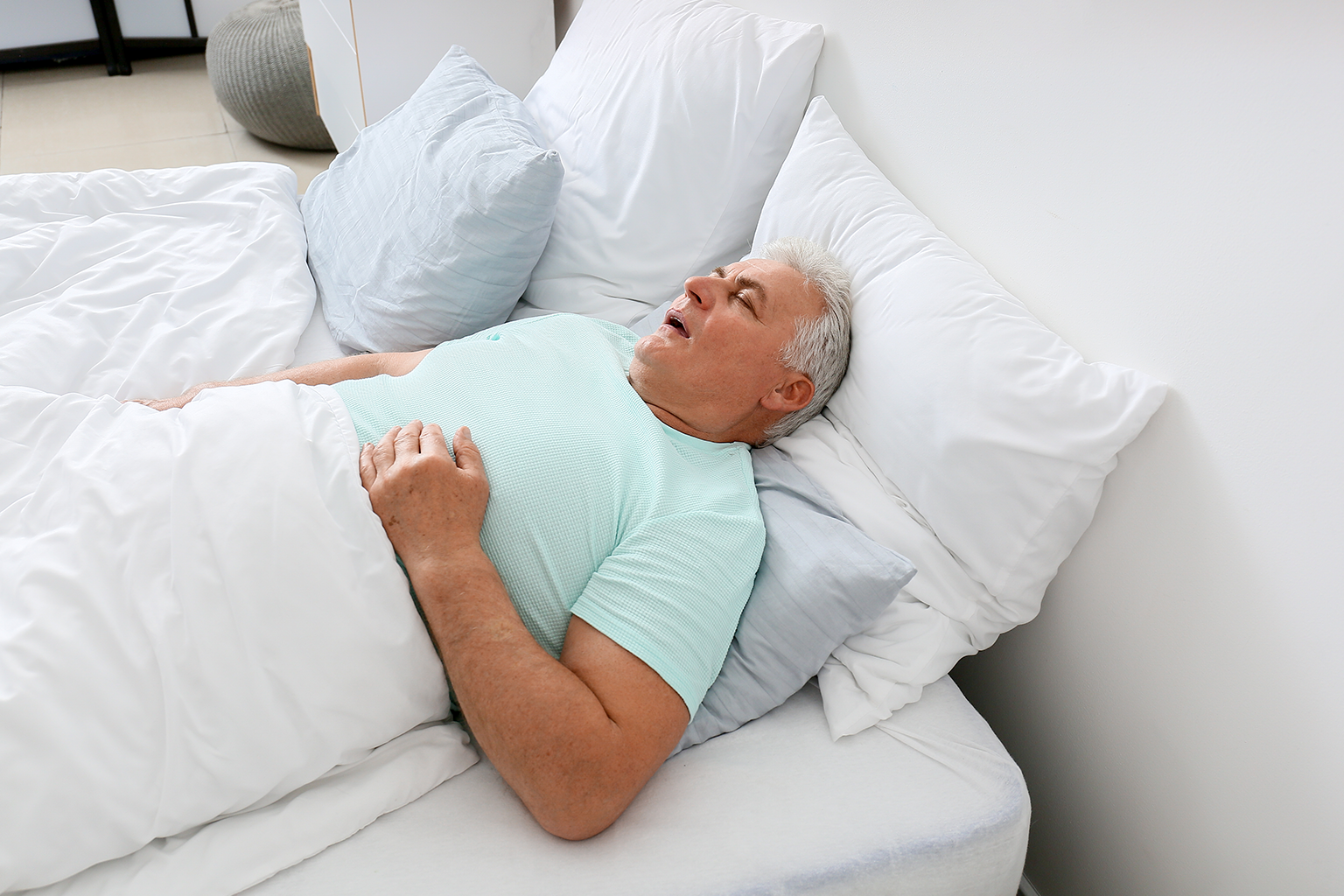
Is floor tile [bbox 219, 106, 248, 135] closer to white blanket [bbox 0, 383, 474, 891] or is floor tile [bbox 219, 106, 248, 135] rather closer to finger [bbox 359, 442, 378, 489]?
white blanket [bbox 0, 383, 474, 891]

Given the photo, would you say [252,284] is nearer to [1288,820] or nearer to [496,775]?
[496,775]

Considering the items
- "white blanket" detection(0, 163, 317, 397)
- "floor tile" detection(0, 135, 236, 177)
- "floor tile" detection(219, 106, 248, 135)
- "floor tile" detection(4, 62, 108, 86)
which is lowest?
"floor tile" detection(0, 135, 236, 177)

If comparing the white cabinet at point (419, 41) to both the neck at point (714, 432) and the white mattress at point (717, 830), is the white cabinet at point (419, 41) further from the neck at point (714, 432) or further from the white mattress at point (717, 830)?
the white mattress at point (717, 830)

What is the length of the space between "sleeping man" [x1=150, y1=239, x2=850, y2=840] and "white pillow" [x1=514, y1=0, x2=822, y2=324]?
0.28 m

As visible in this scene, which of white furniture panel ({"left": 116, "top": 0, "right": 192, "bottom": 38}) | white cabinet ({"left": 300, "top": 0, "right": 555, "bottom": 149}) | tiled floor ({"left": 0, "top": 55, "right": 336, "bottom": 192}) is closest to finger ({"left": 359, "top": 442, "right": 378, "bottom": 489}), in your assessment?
white cabinet ({"left": 300, "top": 0, "right": 555, "bottom": 149})

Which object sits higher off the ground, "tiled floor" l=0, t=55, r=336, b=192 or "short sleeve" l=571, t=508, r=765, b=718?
"short sleeve" l=571, t=508, r=765, b=718

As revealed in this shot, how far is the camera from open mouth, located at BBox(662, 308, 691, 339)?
130cm

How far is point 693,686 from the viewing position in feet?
3.26

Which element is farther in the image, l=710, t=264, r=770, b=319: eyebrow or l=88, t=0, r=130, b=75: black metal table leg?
l=88, t=0, r=130, b=75: black metal table leg

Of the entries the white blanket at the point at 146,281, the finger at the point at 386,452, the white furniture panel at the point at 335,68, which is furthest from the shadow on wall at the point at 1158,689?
the white furniture panel at the point at 335,68

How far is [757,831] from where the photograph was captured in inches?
37.1

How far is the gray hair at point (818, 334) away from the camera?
50.1 inches

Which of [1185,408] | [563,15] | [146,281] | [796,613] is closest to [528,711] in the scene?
[796,613]

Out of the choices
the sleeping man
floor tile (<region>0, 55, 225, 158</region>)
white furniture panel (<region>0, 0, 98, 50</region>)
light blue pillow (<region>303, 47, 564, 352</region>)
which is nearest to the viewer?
the sleeping man
